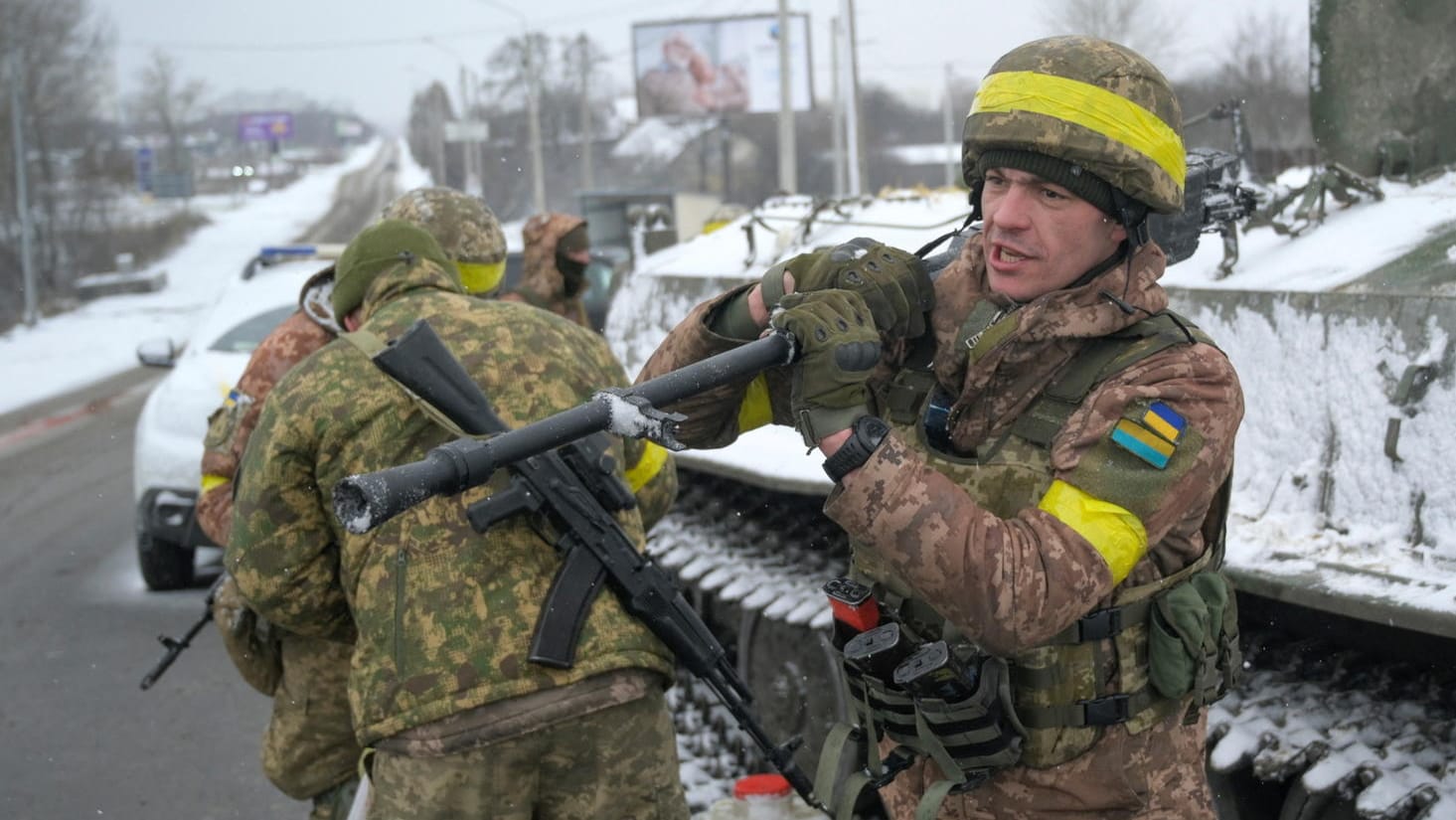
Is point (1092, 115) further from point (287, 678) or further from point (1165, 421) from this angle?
point (287, 678)

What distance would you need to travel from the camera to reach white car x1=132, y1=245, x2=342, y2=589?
7.27 metres

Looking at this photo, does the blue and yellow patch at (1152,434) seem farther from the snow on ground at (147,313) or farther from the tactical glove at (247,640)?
the snow on ground at (147,313)

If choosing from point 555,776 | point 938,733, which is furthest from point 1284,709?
point 555,776

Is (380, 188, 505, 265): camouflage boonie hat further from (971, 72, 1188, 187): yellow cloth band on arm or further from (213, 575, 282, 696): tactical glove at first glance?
(971, 72, 1188, 187): yellow cloth band on arm

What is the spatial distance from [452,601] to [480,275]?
1.85 m

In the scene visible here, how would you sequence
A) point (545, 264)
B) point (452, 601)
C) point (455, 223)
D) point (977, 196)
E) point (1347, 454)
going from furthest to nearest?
point (545, 264), point (455, 223), point (1347, 454), point (452, 601), point (977, 196)

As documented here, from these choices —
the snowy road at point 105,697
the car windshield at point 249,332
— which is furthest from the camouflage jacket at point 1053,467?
the car windshield at point 249,332

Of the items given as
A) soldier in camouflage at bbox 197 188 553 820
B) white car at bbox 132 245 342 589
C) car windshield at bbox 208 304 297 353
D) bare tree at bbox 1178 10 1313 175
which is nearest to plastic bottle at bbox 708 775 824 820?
soldier in camouflage at bbox 197 188 553 820

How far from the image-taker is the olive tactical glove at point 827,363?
6.37 feet

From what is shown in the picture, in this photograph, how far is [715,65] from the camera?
3794 centimetres

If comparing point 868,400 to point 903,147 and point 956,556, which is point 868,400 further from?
point 903,147

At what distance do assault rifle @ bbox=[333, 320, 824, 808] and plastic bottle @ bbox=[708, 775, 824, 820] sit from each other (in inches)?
46.2

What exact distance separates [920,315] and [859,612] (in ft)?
1.47

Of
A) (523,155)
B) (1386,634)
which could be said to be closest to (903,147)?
(523,155)
